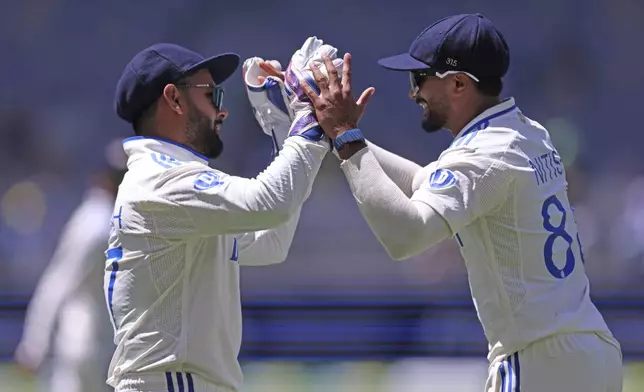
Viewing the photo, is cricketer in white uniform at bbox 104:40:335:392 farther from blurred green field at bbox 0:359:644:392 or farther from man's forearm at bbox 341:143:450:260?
blurred green field at bbox 0:359:644:392

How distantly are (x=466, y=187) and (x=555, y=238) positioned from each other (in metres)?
0.32

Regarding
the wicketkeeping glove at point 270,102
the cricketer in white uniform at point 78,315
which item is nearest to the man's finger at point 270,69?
the wicketkeeping glove at point 270,102

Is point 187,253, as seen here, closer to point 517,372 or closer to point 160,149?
point 160,149

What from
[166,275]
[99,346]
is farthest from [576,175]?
[166,275]

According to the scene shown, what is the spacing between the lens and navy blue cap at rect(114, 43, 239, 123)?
153 inches

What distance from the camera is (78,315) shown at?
5.97 metres

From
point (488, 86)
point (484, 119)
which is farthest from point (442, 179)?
point (488, 86)

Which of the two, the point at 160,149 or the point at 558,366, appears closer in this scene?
the point at 558,366

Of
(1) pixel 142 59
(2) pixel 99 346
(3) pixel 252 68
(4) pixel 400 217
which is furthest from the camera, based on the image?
(2) pixel 99 346

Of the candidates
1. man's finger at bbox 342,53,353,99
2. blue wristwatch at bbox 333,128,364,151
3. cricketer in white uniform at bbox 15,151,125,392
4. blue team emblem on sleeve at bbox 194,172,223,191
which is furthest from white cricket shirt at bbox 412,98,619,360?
cricketer in white uniform at bbox 15,151,125,392

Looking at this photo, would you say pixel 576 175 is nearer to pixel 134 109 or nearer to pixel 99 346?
pixel 99 346

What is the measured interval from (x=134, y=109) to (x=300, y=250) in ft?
22.1

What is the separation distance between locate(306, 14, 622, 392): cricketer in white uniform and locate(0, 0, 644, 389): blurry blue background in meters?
5.86

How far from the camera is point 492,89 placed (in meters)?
3.98
